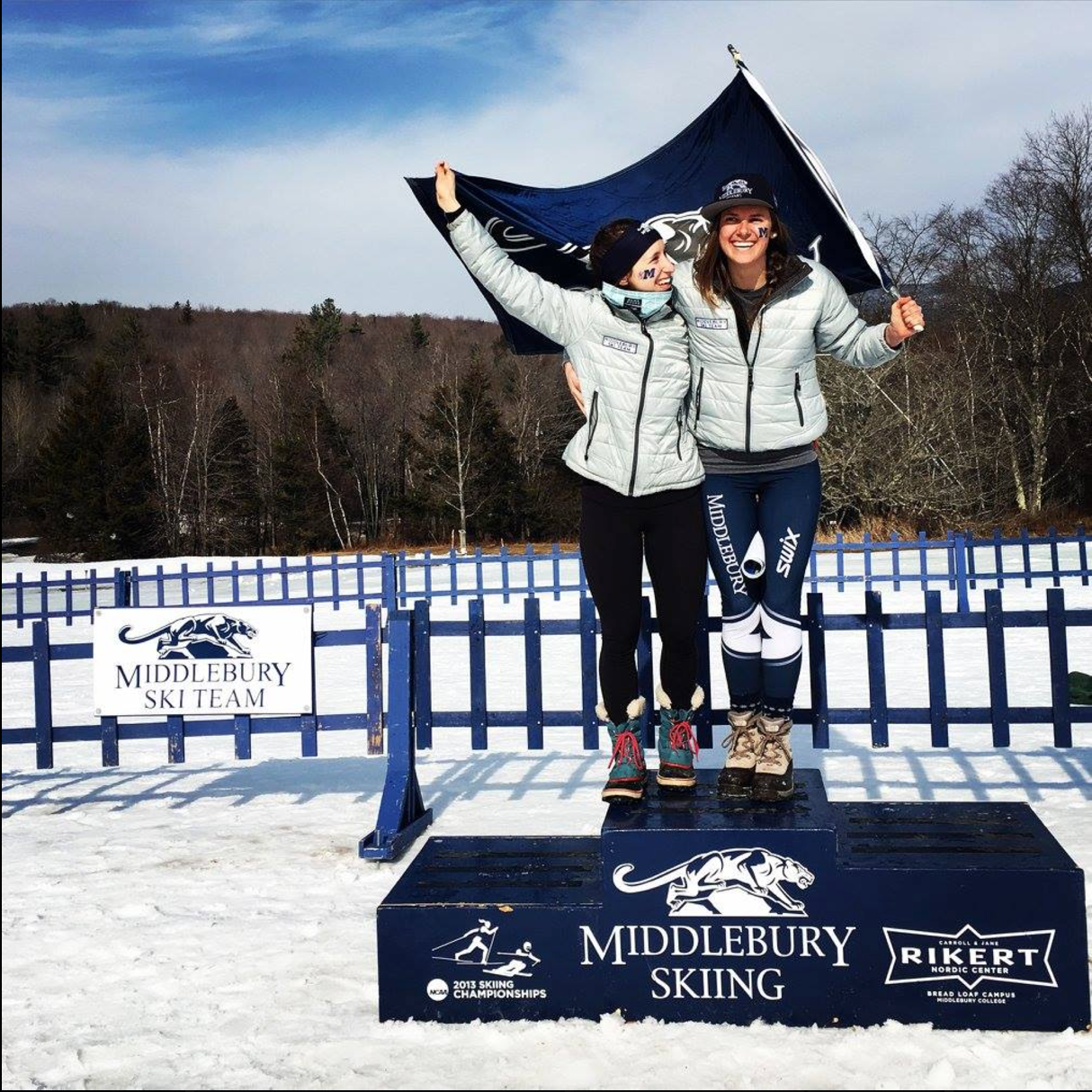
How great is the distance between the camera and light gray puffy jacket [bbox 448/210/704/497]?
12.2 feet

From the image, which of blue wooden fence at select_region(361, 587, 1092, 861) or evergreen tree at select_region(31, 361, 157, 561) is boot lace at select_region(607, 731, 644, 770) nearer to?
blue wooden fence at select_region(361, 587, 1092, 861)

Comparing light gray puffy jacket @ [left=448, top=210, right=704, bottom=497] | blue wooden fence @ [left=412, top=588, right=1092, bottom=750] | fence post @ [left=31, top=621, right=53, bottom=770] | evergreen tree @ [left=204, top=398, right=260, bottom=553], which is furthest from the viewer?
evergreen tree @ [left=204, top=398, right=260, bottom=553]

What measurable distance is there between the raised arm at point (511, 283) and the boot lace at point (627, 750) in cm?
139

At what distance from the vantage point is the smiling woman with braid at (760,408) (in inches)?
149

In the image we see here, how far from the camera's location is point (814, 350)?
3936mm

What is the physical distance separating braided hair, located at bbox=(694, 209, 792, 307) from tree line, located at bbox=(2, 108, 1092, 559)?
96.6ft

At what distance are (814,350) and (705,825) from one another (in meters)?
1.77

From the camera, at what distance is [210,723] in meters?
6.39

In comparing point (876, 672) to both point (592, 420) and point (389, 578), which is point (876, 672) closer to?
point (592, 420)

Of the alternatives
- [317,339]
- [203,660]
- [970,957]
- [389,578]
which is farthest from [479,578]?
[317,339]

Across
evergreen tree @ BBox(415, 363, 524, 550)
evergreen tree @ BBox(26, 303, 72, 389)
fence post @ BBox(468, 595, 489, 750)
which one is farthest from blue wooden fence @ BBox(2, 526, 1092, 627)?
evergreen tree @ BBox(26, 303, 72, 389)

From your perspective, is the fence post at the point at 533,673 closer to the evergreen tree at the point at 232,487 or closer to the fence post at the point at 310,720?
the fence post at the point at 310,720

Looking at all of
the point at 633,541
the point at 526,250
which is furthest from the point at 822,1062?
the point at 526,250

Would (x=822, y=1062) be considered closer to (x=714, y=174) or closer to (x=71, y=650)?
(x=714, y=174)
